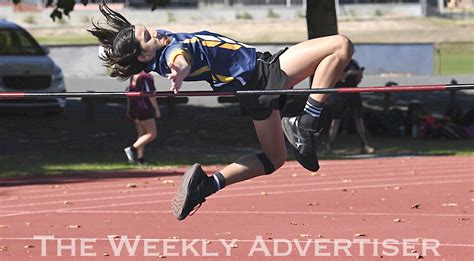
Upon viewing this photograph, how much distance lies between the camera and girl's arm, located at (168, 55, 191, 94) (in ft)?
24.8

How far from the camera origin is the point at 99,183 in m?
15.0

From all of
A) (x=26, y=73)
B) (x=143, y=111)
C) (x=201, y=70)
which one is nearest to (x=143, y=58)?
(x=201, y=70)

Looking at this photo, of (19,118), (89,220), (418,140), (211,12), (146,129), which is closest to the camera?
(89,220)

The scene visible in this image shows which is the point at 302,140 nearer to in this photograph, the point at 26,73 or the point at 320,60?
the point at 320,60

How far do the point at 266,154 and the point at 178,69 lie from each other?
1.03 metres

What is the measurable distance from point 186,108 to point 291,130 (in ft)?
64.6

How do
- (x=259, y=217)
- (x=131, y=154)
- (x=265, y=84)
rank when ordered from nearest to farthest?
1. (x=265, y=84)
2. (x=259, y=217)
3. (x=131, y=154)

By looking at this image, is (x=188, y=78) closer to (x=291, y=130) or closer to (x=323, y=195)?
(x=291, y=130)

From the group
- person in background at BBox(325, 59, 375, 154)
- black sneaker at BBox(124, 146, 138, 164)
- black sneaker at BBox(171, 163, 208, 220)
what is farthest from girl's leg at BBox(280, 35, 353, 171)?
person in background at BBox(325, 59, 375, 154)

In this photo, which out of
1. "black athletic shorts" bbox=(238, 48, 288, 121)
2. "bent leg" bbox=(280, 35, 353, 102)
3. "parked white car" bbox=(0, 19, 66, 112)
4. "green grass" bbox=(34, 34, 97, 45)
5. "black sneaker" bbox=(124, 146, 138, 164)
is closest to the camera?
"bent leg" bbox=(280, 35, 353, 102)

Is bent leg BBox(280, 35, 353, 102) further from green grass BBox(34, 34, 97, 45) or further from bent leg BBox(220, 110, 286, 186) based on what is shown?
green grass BBox(34, 34, 97, 45)

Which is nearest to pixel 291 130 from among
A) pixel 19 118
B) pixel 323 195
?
pixel 323 195

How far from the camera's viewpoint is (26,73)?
23828 millimetres

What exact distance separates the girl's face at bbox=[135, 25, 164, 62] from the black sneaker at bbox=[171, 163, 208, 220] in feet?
2.84
